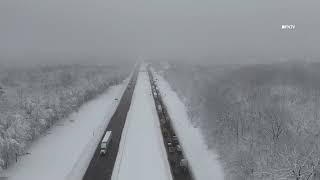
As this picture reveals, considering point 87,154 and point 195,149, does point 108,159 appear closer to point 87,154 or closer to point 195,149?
point 87,154

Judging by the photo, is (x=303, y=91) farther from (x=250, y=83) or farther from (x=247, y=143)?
(x=247, y=143)

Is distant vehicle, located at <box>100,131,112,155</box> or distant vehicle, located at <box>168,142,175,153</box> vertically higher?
distant vehicle, located at <box>100,131,112,155</box>

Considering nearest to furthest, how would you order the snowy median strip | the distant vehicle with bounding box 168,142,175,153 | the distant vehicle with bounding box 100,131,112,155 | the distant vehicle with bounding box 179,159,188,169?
the snowy median strip < the distant vehicle with bounding box 179,159,188,169 < the distant vehicle with bounding box 100,131,112,155 < the distant vehicle with bounding box 168,142,175,153

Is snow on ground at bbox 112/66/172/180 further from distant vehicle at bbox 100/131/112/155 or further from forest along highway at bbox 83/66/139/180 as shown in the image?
distant vehicle at bbox 100/131/112/155

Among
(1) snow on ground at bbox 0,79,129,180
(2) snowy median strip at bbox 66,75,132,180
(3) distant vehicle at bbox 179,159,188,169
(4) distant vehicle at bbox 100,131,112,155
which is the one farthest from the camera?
(4) distant vehicle at bbox 100,131,112,155

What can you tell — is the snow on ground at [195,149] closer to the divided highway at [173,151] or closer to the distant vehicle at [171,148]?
the divided highway at [173,151]

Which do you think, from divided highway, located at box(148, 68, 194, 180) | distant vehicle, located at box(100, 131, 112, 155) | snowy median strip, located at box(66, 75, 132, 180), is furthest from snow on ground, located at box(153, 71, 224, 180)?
snowy median strip, located at box(66, 75, 132, 180)

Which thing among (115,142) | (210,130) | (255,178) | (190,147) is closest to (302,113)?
(210,130)
